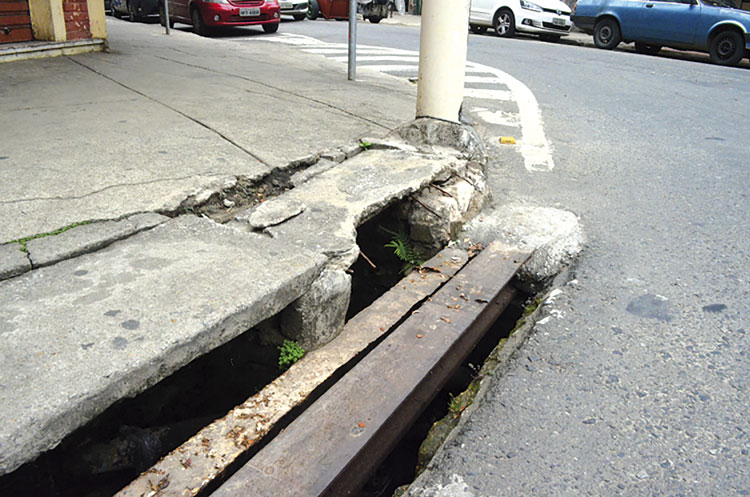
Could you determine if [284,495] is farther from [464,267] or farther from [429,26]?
[429,26]

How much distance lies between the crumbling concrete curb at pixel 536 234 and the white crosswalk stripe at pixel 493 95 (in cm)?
97

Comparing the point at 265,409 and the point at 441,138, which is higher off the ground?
the point at 441,138

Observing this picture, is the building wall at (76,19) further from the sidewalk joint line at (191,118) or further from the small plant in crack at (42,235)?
the small plant in crack at (42,235)

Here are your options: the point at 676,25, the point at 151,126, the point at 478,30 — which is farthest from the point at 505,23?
the point at 151,126

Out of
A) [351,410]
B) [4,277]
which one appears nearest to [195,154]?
[4,277]

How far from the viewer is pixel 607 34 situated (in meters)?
12.8

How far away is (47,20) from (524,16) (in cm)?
1025

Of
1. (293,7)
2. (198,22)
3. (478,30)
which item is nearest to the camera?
(198,22)

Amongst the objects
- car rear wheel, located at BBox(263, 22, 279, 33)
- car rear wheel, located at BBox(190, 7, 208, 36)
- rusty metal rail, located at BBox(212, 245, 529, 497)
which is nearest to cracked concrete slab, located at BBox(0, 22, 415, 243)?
rusty metal rail, located at BBox(212, 245, 529, 497)

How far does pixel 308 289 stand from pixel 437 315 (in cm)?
57

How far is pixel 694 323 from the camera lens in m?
2.46

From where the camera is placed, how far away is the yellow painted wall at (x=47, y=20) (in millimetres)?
6509

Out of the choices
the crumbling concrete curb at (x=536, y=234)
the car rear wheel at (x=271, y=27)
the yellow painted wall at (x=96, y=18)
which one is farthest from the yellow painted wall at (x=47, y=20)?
the car rear wheel at (x=271, y=27)

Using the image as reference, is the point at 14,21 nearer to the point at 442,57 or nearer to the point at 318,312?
the point at 442,57
